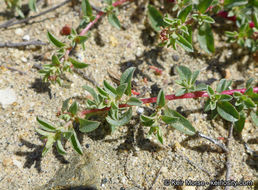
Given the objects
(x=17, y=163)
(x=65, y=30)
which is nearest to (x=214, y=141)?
(x=17, y=163)

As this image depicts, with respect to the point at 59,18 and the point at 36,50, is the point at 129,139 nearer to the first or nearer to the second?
the point at 36,50

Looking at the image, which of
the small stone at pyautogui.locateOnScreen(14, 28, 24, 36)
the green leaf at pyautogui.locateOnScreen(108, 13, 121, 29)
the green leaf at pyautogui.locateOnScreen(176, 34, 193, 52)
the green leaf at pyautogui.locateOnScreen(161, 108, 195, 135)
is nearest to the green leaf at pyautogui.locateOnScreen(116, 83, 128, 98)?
the green leaf at pyautogui.locateOnScreen(161, 108, 195, 135)

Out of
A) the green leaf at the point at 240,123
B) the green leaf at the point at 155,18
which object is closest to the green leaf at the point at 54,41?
the green leaf at the point at 155,18

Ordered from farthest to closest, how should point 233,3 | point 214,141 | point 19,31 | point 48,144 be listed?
point 19,31 < point 233,3 < point 214,141 < point 48,144

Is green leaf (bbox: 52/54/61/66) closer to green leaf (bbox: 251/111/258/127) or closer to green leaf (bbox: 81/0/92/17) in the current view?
green leaf (bbox: 81/0/92/17)

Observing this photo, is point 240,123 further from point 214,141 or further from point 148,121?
point 148,121

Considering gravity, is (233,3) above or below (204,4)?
below

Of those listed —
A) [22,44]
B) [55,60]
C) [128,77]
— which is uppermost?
[22,44]

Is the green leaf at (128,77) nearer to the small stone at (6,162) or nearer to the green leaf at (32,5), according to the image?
the small stone at (6,162)
